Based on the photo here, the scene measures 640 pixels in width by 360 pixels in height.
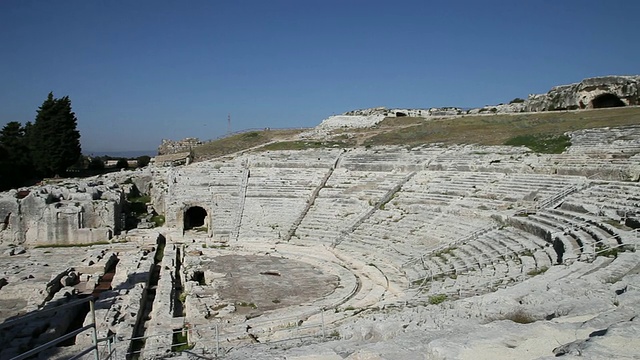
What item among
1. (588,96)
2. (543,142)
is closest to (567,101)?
(588,96)

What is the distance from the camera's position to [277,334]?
1059 centimetres

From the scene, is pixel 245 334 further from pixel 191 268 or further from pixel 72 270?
pixel 72 270

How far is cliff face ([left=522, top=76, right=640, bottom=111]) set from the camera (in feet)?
109

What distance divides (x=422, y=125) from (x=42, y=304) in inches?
1142

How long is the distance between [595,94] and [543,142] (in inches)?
Answer: 500

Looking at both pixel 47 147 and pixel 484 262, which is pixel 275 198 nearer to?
pixel 484 262

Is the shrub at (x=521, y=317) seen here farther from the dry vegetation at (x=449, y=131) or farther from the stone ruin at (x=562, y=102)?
the stone ruin at (x=562, y=102)

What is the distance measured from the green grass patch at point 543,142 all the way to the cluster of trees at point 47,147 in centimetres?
3111

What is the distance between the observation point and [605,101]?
35531 mm

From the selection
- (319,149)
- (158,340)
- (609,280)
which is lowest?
(158,340)

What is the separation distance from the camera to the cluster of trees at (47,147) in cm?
3772

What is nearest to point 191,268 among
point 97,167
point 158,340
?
point 158,340

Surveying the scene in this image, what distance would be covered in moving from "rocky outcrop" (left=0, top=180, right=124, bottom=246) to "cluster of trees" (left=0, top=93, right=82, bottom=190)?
51.0 ft

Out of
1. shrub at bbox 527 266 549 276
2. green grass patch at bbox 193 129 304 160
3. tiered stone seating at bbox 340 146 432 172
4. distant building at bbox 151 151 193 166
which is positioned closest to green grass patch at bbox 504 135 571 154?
tiered stone seating at bbox 340 146 432 172
